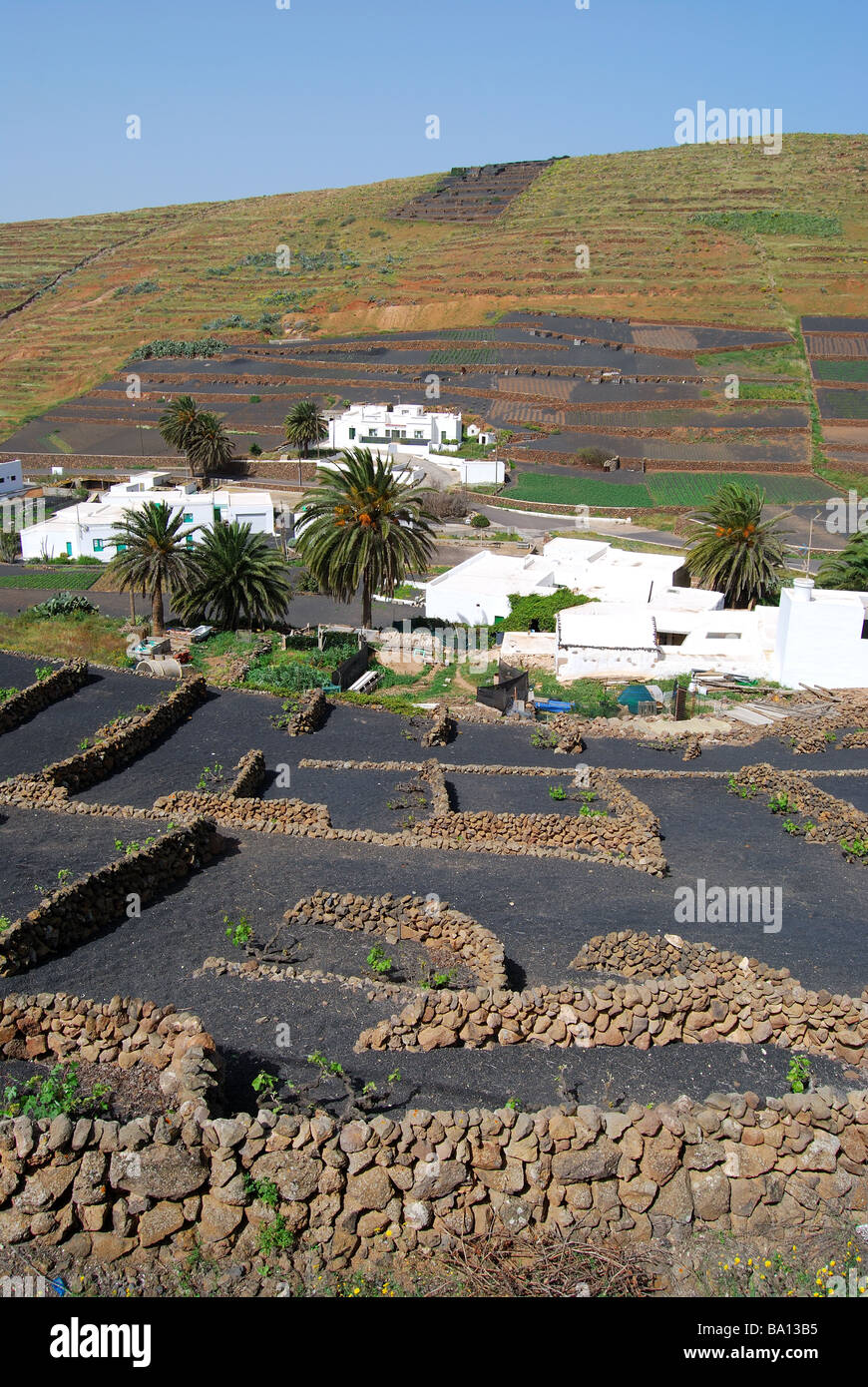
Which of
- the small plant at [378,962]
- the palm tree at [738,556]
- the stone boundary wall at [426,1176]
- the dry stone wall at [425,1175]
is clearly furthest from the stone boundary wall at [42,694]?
the palm tree at [738,556]

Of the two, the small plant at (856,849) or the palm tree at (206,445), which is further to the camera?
the palm tree at (206,445)

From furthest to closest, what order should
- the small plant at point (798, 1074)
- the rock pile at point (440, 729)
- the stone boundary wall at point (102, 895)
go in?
the rock pile at point (440, 729)
the stone boundary wall at point (102, 895)
the small plant at point (798, 1074)

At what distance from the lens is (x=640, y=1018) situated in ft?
35.8

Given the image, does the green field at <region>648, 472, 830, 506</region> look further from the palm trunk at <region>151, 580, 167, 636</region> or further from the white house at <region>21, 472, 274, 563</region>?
the palm trunk at <region>151, 580, 167, 636</region>

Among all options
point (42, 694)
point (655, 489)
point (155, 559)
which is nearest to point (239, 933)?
point (42, 694)

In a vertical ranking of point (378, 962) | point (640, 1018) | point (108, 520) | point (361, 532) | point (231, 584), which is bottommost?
point (378, 962)

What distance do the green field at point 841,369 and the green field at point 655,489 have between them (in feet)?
75.9

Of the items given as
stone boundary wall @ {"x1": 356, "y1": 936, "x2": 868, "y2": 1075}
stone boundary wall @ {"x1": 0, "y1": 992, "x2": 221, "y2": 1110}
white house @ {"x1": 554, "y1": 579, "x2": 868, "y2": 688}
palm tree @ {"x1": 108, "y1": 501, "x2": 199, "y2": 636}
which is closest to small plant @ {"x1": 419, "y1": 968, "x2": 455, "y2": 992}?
stone boundary wall @ {"x1": 356, "y1": 936, "x2": 868, "y2": 1075}

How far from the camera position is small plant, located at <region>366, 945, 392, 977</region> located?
41.2 feet

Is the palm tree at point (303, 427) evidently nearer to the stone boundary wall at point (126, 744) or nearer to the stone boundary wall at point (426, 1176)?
the stone boundary wall at point (126, 744)

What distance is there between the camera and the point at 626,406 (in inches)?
3329

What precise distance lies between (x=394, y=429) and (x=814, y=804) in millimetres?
62925

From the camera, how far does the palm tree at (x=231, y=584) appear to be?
3650cm

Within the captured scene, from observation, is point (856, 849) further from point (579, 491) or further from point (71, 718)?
point (579, 491)
